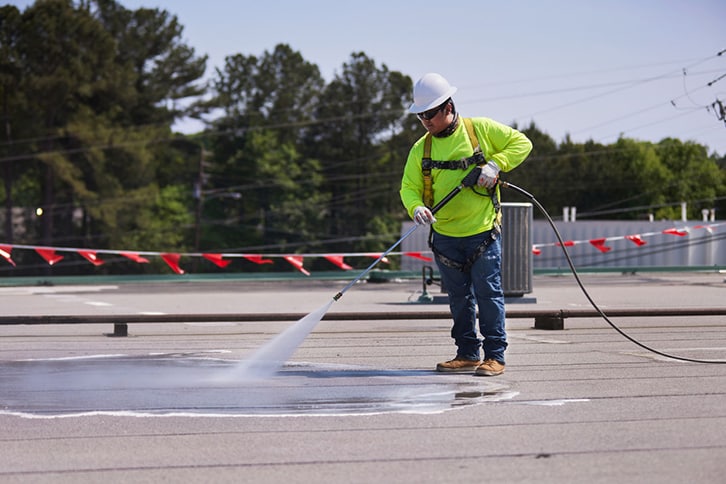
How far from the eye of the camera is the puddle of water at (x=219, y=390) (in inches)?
250

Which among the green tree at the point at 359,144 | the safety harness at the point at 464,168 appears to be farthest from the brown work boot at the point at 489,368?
the green tree at the point at 359,144

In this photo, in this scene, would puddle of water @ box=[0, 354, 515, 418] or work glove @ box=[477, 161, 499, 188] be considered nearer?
puddle of water @ box=[0, 354, 515, 418]

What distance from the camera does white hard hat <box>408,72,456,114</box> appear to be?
771 centimetres

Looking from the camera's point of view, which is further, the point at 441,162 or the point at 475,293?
the point at 475,293

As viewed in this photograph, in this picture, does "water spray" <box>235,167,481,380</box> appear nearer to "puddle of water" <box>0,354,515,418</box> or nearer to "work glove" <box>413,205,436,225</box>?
"puddle of water" <box>0,354,515,418</box>

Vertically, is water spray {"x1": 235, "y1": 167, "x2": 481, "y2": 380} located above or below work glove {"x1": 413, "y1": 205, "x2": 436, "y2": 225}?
below

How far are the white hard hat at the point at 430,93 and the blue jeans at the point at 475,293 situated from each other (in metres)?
0.99

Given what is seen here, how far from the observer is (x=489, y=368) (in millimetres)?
7754

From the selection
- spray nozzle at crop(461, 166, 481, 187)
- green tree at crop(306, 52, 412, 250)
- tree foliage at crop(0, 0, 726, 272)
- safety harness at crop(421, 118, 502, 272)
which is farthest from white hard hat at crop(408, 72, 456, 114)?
green tree at crop(306, 52, 412, 250)

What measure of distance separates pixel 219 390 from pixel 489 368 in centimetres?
194

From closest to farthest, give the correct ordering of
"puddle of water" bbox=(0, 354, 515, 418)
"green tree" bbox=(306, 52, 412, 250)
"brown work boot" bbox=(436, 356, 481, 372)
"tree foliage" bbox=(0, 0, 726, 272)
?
"puddle of water" bbox=(0, 354, 515, 418)
"brown work boot" bbox=(436, 356, 481, 372)
"tree foliage" bbox=(0, 0, 726, 272)
"green tree" bbox=(306, 52, 412, 250)

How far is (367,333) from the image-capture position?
12008 mm

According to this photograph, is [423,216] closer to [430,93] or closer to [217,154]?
[430,93]

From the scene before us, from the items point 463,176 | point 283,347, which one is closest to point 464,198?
point 463,176
